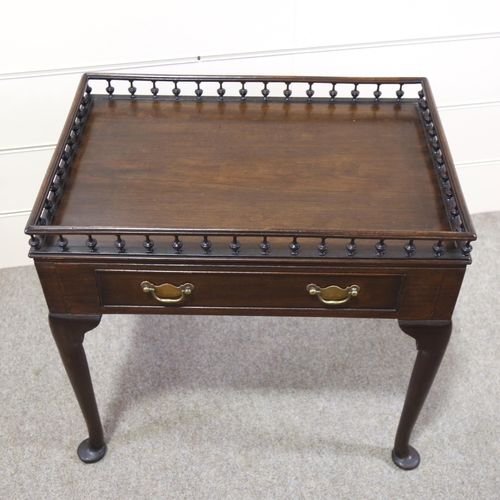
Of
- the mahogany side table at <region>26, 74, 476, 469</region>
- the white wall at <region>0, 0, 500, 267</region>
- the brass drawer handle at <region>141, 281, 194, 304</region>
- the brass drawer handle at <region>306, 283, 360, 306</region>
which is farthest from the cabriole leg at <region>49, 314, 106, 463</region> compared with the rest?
the white wall at <region>0, 0, 500, 267</region>

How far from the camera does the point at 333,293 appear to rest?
4.90ft

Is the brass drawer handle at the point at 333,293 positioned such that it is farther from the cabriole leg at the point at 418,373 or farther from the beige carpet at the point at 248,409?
the beige carpet at the point at 248,409

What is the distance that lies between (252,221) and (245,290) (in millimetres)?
152

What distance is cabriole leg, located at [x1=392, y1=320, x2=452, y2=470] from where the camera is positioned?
5.07 ft

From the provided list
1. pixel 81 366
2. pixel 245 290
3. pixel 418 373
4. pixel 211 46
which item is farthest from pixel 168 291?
pixel 211 46

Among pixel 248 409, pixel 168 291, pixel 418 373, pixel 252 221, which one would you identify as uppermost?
pixel 252 221

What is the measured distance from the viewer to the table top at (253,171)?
1.45 m

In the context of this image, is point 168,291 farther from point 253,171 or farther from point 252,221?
point 253,171

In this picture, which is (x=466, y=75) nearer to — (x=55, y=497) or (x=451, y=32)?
(x=451, y=32)

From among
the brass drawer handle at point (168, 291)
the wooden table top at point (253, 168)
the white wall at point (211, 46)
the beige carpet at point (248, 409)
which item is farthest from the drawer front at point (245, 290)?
the white wall at point (211, 46)

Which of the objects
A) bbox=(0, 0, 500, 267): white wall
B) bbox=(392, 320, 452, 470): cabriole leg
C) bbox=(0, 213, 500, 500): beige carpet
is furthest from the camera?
bbox=(0, 0, 500, 267): white wall

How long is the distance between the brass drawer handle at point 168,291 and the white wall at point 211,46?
893mm

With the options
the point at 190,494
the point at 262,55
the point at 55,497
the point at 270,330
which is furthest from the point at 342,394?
the point at 262,55

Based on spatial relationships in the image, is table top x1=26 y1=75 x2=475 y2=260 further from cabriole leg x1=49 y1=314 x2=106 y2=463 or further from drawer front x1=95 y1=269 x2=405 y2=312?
cabriole leg x1=49 y1=314 x2=106 y2=463
